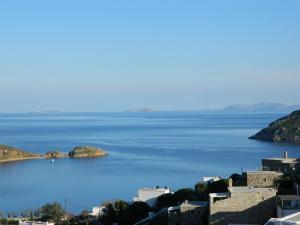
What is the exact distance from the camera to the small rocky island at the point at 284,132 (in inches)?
3615

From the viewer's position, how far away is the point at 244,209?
1564 cm

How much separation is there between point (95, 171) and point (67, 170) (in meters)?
4.19

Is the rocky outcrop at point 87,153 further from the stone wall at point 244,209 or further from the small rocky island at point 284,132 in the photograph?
the stone wall at point 244,209

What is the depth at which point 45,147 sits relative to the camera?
86.8m

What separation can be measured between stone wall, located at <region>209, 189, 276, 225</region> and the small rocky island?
247 feet

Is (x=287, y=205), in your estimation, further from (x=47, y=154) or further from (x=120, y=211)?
(x=47, y=154)

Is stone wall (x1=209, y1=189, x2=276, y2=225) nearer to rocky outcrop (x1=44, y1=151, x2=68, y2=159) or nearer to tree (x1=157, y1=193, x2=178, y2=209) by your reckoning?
tree (x1=157, y1=193, x2=178, y2=209)

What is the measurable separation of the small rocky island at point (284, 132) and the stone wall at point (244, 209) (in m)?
75.2

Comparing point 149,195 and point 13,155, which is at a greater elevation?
point 13,155

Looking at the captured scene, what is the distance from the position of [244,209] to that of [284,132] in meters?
80.8

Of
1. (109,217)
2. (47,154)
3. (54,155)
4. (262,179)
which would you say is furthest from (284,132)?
(262,179)

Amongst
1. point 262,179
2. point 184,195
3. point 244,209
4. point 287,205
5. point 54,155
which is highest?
point 54,155

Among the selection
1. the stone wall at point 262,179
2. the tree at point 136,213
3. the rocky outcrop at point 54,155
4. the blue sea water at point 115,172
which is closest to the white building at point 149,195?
the tree at point 136,213

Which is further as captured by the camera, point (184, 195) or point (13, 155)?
point (13, 155)
